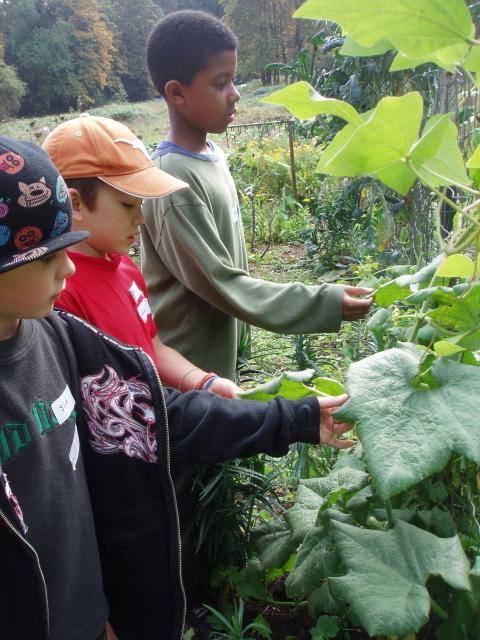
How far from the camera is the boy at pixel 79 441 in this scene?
91 centimetres

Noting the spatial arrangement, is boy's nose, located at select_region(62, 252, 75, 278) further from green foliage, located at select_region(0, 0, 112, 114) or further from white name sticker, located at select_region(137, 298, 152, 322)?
green foliage, located at select_region(0, 0, 112, 114)

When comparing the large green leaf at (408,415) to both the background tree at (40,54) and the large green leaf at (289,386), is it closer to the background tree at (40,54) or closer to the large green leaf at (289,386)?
the large green leaf at (289,386)

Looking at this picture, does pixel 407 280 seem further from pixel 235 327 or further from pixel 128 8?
pixel 128 8

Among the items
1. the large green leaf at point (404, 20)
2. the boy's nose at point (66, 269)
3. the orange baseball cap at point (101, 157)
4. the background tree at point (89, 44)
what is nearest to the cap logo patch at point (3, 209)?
the boy's nose at point (66, 269)

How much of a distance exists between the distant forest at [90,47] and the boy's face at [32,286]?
31.7m

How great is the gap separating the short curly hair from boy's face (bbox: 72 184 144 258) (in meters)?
0.60

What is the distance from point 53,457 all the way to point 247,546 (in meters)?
0.69

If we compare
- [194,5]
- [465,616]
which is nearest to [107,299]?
[465,616]

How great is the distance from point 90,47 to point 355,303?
40193mm

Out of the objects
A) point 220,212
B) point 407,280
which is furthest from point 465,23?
point 220,212

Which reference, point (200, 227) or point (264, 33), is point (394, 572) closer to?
point (200, 227)

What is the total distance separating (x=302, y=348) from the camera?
2133mm

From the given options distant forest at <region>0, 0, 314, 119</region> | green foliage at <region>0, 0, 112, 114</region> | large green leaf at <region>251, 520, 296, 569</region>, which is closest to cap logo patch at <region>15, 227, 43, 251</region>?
large green leaf at <region>251, 520, 296, 569</region>

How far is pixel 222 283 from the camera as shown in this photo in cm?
153
